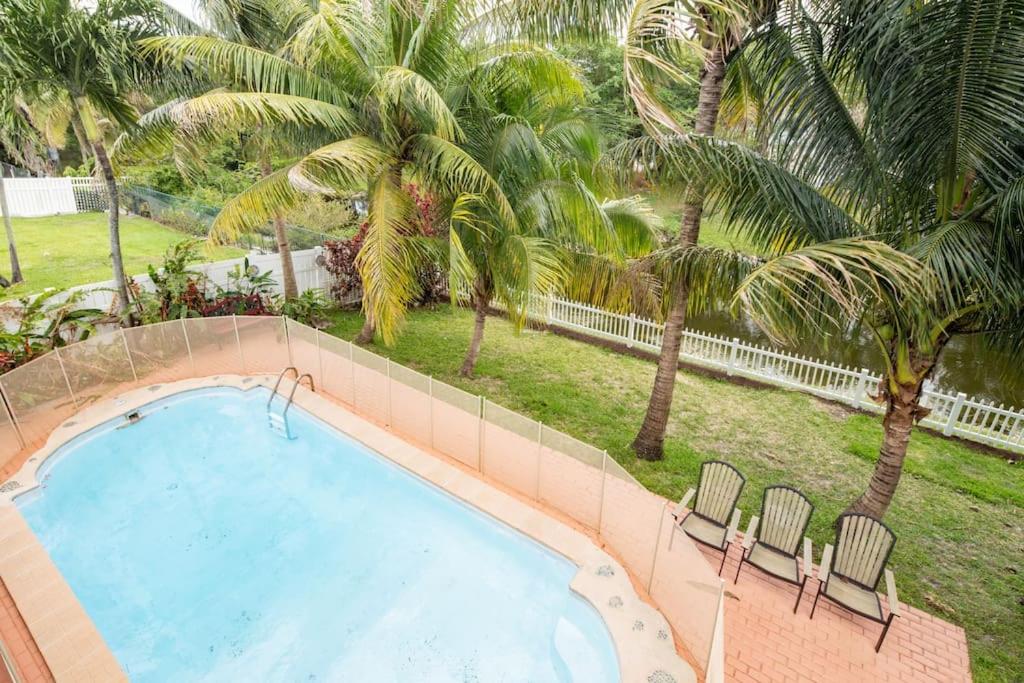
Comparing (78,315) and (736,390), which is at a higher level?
(78,315)

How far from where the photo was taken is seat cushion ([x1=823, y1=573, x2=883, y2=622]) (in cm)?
504

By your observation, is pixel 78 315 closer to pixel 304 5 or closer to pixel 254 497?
pixel 254 497

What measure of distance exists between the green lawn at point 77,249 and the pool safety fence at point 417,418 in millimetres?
6202

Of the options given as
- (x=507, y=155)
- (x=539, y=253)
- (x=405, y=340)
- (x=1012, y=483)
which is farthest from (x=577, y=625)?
(x=405, y=340)

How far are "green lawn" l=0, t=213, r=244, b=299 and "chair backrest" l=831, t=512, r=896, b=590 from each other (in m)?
16.6

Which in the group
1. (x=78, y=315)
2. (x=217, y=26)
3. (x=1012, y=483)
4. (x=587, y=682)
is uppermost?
(x=217, y=26)

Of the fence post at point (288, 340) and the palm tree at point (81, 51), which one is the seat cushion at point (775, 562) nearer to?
the fence post at point (288, 340)

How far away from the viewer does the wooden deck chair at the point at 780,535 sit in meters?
5.50

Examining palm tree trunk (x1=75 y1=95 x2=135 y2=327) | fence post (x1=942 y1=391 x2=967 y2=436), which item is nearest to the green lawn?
palm tree trunk (x1=75 y1=95 x2=135 y2=327)

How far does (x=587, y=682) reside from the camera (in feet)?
17.5

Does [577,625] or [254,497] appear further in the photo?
[254,497]

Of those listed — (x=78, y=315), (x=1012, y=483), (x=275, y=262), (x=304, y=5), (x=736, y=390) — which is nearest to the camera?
(x=1012, y=483)

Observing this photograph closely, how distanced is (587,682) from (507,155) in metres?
6.99

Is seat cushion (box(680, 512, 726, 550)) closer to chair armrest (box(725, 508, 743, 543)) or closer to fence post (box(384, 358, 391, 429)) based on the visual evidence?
chair armrest (box(725, 508, 743, 543))
